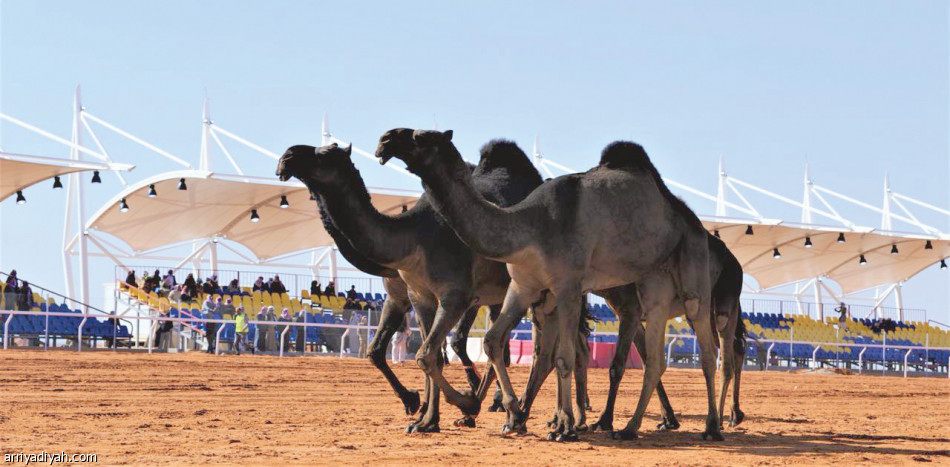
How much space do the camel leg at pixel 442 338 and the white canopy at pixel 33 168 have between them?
29.6m

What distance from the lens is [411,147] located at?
10.0 meters

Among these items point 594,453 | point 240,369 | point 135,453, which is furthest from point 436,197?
point 240,369

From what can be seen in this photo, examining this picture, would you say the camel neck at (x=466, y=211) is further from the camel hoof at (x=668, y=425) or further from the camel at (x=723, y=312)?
the camel hoof at (x=668, y=425)

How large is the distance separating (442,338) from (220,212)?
41.4 meters

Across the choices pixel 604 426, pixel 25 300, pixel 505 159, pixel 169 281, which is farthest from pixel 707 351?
pixel 169 281

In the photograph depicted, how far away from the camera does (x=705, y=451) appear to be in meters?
10.4

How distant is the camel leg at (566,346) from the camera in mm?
10586

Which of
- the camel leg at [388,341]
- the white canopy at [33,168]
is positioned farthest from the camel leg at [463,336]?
the white canopy at [33,168]

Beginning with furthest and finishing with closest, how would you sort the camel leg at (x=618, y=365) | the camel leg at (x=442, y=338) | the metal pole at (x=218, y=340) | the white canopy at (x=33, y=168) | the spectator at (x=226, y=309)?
the white canopy at (x=33, y=168)
the spectator at (x=226, y=309)
the metal pole at (x=218, y=340)
the camel leg at (x=618, y=365)
the camel leg at (x=442, y=338)

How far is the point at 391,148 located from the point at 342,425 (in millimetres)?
3552

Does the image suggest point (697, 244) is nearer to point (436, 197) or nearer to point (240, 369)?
point (436, 197)

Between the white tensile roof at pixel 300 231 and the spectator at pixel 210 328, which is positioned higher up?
the white tensile roof at pixel 300 231

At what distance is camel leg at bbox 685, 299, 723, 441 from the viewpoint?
11.5 meters

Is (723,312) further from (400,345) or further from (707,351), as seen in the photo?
(400,345)
